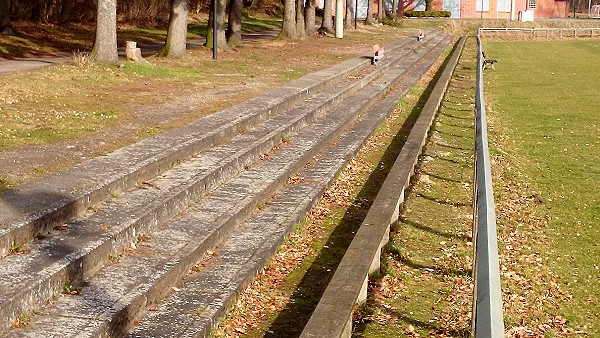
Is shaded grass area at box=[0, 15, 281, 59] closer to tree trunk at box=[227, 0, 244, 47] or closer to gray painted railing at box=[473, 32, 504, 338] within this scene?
tree trunk at box=[227, 0, 244, 47]

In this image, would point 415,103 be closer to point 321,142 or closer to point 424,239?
point 321,142

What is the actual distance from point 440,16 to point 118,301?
8002cm

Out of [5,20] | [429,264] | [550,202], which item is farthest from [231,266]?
[5,20]

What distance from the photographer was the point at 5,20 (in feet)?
104

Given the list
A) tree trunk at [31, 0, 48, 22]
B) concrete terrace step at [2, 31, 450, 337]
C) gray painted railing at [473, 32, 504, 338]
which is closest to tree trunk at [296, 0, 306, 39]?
tree trunk at [31, 0, 48, 22]

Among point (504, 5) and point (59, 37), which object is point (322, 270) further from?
point (504, 5)

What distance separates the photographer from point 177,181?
9398 millimetres

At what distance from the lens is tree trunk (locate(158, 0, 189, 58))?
2442 cm

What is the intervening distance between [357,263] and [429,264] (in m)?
1.29

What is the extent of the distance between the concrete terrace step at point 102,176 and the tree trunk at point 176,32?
376 inches

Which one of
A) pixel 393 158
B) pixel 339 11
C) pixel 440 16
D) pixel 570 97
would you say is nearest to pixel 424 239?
pixel 393 158

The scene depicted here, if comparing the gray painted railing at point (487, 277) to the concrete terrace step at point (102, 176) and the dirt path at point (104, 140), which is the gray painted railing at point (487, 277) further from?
the dirt path at point (104, 140)

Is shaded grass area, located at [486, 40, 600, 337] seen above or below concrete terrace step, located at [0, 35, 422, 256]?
below

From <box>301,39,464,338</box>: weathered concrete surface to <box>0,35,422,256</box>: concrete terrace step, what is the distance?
7.05 ft
